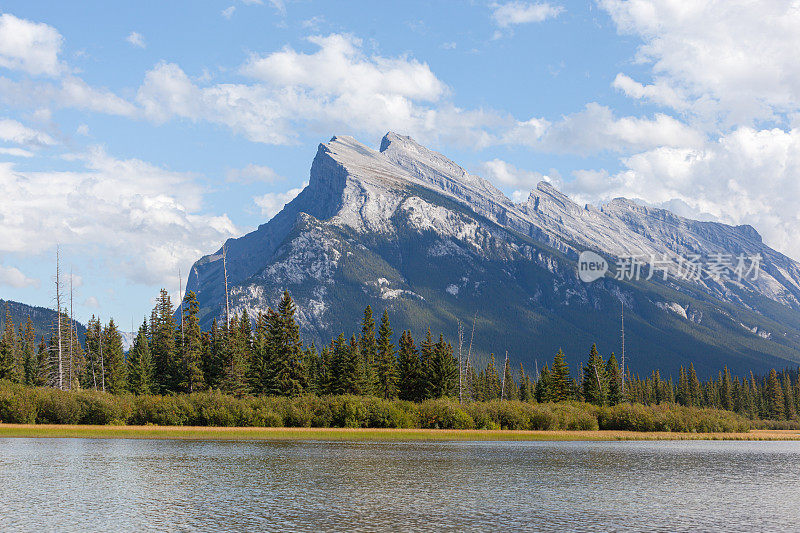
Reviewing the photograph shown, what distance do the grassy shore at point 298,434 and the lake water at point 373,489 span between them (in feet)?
26.1

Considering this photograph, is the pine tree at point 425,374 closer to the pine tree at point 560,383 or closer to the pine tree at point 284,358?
the pine tree at point 284,358

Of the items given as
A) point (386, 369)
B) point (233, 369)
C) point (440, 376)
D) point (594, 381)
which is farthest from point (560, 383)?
point (233, 369)

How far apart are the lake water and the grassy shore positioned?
313 inches

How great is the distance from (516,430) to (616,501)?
63.4 metres

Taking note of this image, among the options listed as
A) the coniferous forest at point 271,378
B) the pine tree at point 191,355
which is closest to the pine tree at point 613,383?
the coniferous forest at point 271,378

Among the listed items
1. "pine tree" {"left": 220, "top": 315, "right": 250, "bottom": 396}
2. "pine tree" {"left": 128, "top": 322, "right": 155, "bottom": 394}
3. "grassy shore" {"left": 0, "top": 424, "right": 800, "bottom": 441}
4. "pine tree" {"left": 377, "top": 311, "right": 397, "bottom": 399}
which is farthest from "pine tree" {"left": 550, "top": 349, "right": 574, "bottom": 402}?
"pine tree" {"left": 128, "top": 322, "right": 155, "bottom": 394}

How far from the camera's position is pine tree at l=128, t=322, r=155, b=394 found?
123531 millimetres

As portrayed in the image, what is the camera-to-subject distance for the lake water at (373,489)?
36031 mm

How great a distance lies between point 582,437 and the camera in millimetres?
101250

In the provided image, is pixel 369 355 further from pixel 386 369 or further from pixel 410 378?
pixel 410 378

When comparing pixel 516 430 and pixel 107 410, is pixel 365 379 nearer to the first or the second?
pixel 516 430

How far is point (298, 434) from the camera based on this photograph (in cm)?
8806

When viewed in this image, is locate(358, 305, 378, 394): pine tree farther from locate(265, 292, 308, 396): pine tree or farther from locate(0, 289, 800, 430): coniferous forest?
locate(265, 292, 308, 396): pine tree

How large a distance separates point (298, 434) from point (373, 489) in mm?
43532
